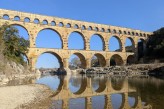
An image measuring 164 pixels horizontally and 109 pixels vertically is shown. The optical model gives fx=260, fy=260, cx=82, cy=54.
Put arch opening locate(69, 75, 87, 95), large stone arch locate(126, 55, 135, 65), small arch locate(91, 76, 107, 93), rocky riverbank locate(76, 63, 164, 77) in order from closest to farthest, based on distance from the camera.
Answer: arch opening locate(69, 75, 87, 95), small arch locate(91, 76, 107, 93), rocky riverbank locate(76, 63, 164, 77), large stone arch locate(126, 55, 135, 65)

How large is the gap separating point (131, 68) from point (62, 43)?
15.3m

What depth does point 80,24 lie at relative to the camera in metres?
58.3

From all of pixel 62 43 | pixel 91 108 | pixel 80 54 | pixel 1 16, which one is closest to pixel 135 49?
pixel 80 54

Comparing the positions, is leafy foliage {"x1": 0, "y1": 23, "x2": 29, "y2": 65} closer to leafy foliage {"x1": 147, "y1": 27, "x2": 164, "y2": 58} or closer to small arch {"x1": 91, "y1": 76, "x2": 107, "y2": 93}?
small arch {"x1": 91, "y1": 76, "x2": 107, "y2": 93}

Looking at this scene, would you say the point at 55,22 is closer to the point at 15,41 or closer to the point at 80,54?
the point at 80,54

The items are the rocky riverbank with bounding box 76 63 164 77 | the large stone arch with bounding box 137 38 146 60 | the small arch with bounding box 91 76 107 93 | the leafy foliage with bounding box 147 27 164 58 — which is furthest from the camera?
the large stone arch with bounding box 137 38 146 60

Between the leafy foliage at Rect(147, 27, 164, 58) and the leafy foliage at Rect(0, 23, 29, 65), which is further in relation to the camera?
the leafy foliage at Rect(147, 27, 164, 58)

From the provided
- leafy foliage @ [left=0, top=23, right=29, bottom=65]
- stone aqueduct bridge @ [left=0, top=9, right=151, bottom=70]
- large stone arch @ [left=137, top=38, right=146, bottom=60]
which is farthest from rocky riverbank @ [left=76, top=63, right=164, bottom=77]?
large stone arch @ [left=137, top=38, right=146, bottom=60]

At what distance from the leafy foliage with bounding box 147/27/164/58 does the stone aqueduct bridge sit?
296 centimetres

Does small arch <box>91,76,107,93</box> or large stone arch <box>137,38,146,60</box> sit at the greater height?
large stone arch <box>137,38,146,60</box>

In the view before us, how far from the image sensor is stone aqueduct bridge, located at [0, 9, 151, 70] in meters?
49.8

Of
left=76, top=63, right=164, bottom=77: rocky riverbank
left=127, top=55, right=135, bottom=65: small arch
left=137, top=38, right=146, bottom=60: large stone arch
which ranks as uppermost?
left=137, top=38, right=146, bottom=60: large stone arch

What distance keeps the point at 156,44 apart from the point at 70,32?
21.9 meters

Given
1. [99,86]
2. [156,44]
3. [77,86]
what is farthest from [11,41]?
[156,44]
